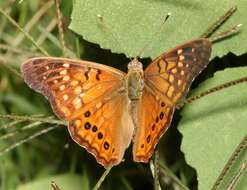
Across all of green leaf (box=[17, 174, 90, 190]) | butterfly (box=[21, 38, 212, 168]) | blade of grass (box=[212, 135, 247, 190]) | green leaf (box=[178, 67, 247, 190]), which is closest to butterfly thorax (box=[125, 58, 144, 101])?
butterfly (box=[21, 38, 212, 168])

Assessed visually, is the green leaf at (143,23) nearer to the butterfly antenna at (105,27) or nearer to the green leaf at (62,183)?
the butterfly antenna at (105,27)

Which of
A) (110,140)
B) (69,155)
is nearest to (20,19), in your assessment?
(69,155)

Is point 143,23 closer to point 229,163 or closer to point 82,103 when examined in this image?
point 82,103

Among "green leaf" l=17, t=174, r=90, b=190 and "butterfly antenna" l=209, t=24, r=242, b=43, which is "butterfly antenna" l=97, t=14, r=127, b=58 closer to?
"butterfly antenna" l=209, t=24, r=242, b=43

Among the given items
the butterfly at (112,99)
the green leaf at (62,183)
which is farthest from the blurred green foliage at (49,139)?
the butterfly at (112,99)

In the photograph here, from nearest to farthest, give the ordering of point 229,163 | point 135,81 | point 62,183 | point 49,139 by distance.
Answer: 1. point 229,163
2. point 135,81
3. point 62,183
4. point 49,139

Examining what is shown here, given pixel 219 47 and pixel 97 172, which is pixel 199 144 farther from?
pixel 97 172

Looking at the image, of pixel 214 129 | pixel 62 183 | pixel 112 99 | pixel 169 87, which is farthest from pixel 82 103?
pixel 62 183
